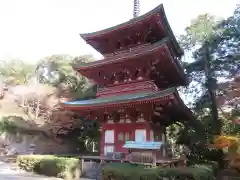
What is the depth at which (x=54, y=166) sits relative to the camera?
1360 cm

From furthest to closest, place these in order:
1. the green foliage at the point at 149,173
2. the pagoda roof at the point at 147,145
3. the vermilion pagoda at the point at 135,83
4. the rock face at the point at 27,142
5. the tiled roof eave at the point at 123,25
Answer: the rock face at the point at 27,142, the tiled roof eave at the point at 123,25, the vermilion pagoda at the point at 135,83, the pagoda roof at the point at 147,145, the green foliage at the point at 149,173

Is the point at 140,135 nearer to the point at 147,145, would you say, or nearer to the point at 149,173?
the point at 147,145

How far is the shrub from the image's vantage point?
13.0 m

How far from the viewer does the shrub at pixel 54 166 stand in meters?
13.0

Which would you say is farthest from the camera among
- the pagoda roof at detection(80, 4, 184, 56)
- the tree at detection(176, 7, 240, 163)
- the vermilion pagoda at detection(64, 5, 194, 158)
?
the tree at detection(176, 7, 240, 163)

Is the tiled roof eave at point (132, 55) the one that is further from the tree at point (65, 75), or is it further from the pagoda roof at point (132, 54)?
the tree at point (65, 75)

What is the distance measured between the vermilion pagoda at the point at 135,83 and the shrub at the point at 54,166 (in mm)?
2507

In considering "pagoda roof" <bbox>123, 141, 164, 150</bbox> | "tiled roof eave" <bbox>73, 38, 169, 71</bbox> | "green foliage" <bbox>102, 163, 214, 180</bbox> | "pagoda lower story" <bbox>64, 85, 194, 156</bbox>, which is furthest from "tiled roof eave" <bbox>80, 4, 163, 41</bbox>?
"green foliage" <bbox>102, 163, 214, 180</bbox>

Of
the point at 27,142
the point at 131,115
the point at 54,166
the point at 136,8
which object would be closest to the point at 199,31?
the point at 136,8

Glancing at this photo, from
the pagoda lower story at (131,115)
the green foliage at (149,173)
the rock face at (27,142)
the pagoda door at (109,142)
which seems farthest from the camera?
the rock face at (27,142)

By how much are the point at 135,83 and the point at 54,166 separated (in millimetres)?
6784

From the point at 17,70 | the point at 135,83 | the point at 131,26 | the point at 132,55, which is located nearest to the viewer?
the point at 132,55

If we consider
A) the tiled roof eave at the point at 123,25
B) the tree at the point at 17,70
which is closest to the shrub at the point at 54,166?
the tiled roof eave at the point at 123,25

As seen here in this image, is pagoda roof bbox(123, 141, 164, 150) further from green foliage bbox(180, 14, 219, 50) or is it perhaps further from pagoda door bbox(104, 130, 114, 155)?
green foliage bbox(180, 14, 219, 50)
